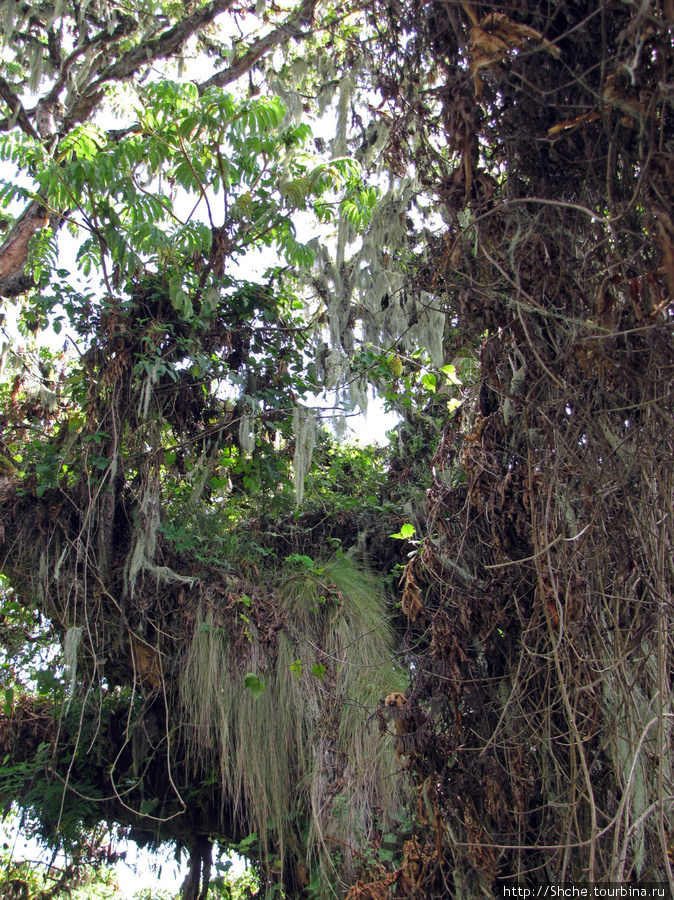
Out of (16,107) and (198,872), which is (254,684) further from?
(16,107)

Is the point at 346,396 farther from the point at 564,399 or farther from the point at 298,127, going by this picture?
the point at 564,399

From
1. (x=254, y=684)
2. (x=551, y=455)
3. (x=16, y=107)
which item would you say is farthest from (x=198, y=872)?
(x=16, y=107)

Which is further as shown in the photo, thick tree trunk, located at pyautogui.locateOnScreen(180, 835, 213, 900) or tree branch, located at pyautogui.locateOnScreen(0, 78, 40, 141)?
tree branch, located at pyautogui.locateOnScreen(0, 78, 40, 141)

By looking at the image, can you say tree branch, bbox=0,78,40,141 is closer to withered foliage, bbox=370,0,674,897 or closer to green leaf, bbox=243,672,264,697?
withered foliage, bbox=370,0,674,897

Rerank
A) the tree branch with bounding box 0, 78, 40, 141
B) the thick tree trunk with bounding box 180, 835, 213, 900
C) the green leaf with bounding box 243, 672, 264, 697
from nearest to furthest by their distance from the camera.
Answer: the green leaf with bounding box 243, 672, 264, 697
the thick tree trunk with bounding box 180, 835, 213, 900
the tree branch with bounding box 0, 78, 40, 141

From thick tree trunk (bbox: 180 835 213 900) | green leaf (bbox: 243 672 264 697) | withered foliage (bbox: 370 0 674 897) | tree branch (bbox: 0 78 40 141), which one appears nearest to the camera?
withered foliage (bbox: 370 0 674 897)

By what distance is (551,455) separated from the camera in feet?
6.22

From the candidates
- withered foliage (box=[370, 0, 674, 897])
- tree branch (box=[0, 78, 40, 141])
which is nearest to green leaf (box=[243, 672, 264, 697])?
withered foliage (box=[370, 0, 674, 897])

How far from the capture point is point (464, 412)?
7.89 feet

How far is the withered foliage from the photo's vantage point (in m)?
1.44

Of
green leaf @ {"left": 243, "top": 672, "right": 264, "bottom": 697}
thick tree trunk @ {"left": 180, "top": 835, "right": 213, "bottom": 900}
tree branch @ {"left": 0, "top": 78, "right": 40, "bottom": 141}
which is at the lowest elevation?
thick tree trunk @ {"left": 180, "top": 835, "right": 213, "bottom": 900}

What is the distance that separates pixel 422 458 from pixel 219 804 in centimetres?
233

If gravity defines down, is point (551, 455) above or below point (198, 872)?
above

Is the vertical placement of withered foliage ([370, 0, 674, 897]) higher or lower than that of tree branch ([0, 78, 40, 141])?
lower
